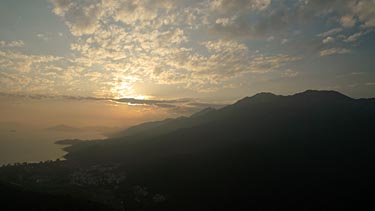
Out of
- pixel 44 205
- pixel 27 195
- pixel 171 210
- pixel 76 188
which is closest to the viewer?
pixel 44 205

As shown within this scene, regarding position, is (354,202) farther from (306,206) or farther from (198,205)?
(198,205)

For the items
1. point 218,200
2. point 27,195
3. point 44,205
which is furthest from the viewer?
point 218,200

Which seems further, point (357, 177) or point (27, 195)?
point (357, 177)

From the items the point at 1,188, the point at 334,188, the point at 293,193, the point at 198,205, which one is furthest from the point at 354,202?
the point at 1,188

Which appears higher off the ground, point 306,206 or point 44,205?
point 44,205

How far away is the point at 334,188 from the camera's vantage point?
17775 centimetres

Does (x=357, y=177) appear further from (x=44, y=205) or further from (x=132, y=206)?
(x=44, y=205)

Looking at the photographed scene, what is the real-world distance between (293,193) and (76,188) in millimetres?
146339

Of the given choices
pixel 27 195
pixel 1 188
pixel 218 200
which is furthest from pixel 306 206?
pixel 1 188

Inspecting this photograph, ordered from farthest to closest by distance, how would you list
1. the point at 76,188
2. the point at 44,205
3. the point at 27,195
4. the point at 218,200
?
the point at 76,188, the point at 218,200, the point at 27,195, the point at 44,205

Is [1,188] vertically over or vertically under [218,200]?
over

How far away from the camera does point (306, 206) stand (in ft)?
526

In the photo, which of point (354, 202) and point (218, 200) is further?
point (218, 200)

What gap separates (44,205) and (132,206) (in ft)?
171
